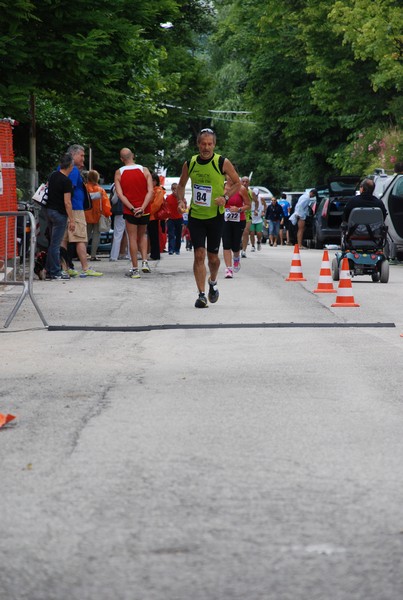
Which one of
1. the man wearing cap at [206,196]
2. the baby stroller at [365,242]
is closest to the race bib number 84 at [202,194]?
the man wearing cap at [206,196]

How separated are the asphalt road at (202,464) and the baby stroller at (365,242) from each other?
7.83 meters

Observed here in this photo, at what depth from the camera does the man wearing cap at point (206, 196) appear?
14.5m

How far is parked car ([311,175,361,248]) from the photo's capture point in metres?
36.6

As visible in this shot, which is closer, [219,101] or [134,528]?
[134,528]

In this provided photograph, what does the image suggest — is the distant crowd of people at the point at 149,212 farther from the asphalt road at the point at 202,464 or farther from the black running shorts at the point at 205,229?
the asphalt road at the point at 202,464

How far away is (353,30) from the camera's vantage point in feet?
130

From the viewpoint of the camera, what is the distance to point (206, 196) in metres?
14.6

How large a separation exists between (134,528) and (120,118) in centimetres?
3061

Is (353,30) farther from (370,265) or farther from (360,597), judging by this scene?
(360,597)

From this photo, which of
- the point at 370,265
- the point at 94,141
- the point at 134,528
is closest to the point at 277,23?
the point at 94,141

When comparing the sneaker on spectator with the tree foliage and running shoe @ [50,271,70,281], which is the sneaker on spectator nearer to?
running shoe @ [50,271,70,281]

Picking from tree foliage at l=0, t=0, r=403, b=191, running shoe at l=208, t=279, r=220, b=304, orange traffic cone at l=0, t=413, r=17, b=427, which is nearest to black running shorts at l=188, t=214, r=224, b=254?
running shoe at l=208, t=279, r=220, b=304

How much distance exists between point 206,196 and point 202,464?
345 inches

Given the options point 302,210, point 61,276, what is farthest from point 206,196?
point 302,210
